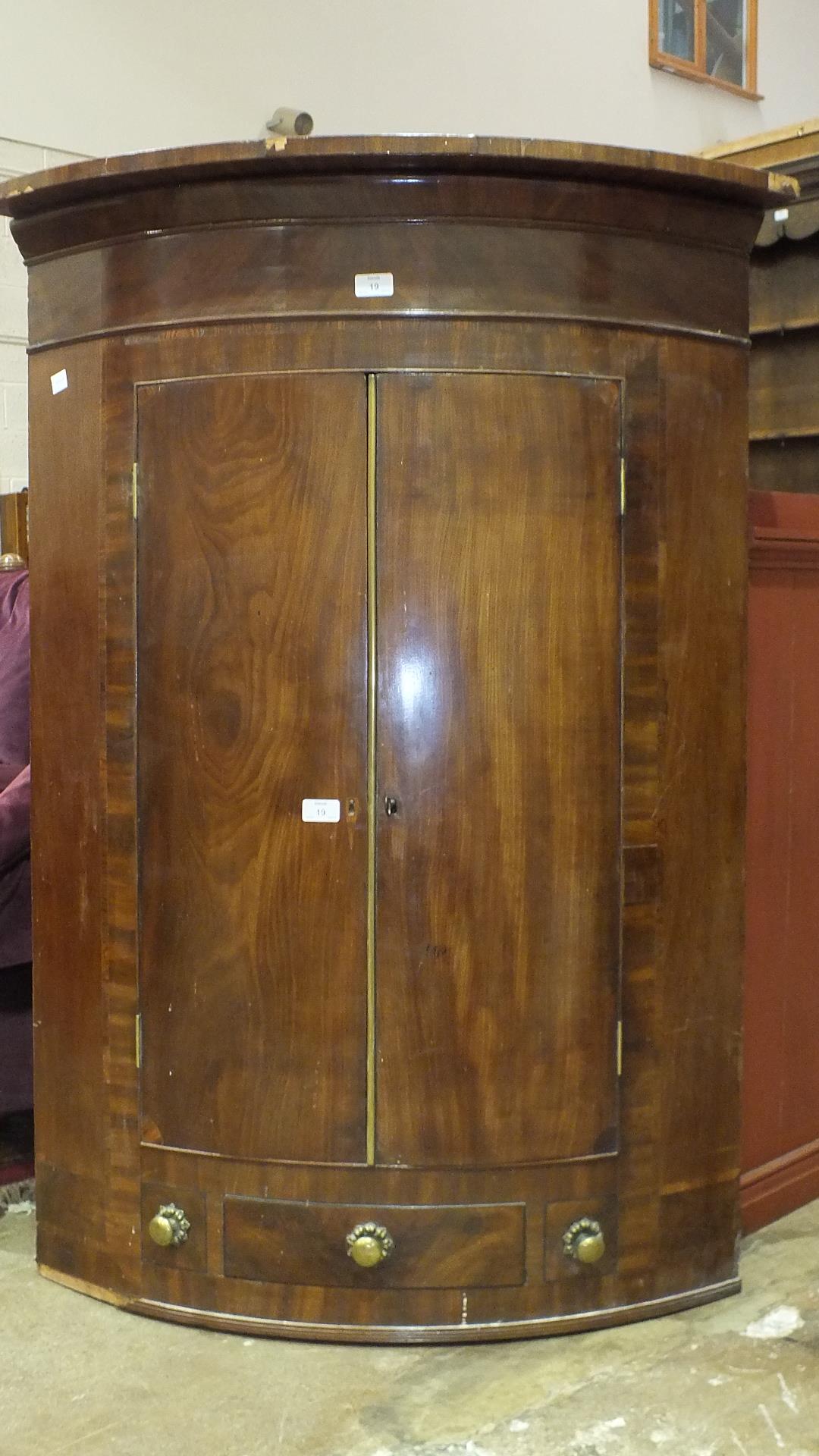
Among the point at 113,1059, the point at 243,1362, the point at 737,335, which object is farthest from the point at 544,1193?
the point at 737,335

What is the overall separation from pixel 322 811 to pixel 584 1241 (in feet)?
2.97

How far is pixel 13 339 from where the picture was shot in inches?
207

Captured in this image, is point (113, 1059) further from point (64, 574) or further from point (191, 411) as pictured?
point (191, 411)

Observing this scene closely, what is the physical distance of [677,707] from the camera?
2.73 metres

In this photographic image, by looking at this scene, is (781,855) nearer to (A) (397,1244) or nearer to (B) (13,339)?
(A) (397,1244)

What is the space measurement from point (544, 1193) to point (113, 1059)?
83 centimetres

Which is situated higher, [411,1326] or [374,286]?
[374,286]

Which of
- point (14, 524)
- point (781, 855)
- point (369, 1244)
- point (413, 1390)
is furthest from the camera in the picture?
point (14, 524)

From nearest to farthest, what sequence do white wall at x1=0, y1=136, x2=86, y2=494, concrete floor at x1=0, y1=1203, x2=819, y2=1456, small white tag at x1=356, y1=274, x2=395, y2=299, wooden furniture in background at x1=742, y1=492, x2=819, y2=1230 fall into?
concrete floor at x1=0, y1=1203, x2=819, y2=1456 → small white tag at x1=356, y1=274, x2=395, y2=299 → wooden furniture in background at x1=742, y1=492, x2=819, y2=1230 → white wall at x1=0, y1=136, x2=86, y2=494

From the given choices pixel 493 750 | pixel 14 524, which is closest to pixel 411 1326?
pixel 493 750

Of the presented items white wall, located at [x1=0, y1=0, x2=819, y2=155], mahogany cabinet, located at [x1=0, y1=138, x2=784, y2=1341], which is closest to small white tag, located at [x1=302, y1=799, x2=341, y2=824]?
mahogany cabinet, located at [x1=0, y1=138, x2=784, y2=1341]

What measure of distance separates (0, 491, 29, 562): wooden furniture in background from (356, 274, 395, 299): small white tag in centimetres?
228

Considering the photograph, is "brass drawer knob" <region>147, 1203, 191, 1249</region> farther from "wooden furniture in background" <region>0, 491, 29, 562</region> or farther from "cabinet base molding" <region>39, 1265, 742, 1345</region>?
"wooden furniture in background" <region>0, 491, 29, 562</region>

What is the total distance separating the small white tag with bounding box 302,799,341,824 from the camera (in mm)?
2621
